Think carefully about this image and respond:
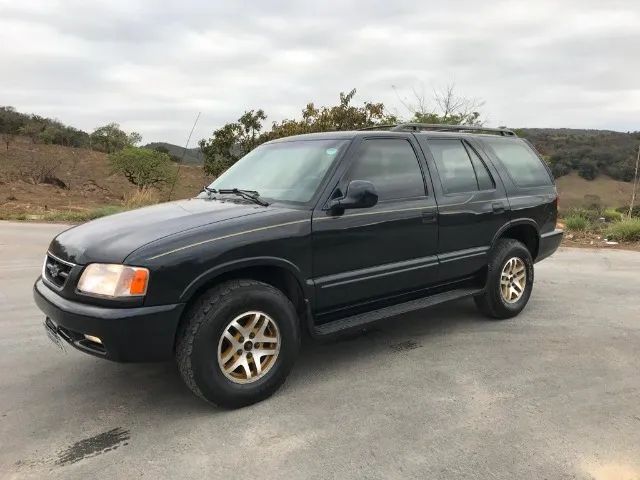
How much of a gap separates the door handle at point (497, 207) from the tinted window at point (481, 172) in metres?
0.16

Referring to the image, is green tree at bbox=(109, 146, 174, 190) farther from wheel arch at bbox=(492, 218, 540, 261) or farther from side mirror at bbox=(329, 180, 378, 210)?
side mirror at bbox=(329, 180, 378, 210)

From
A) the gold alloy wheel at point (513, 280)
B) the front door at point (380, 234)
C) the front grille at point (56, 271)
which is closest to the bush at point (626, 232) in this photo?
the gold alloy wheel at point (513, 280)

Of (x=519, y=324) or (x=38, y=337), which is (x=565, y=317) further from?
(x=38, y=337)

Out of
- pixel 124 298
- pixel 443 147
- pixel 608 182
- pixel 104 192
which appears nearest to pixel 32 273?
pixel 124 298

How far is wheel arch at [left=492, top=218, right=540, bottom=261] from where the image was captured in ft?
17.1

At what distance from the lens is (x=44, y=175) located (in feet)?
93.8

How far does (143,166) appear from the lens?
77.1ft

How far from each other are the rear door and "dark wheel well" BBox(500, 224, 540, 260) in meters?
0.31

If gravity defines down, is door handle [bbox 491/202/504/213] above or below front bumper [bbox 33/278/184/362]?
above

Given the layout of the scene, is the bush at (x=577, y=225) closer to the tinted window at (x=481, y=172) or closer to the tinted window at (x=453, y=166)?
the tinted window at (x=481, y=172)

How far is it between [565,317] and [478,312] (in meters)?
0.82

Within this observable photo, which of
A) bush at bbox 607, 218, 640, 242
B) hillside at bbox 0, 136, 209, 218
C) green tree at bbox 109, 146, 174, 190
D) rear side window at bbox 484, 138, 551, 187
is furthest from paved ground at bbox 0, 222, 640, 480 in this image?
green tree at bbox 109, 146, 174, 190

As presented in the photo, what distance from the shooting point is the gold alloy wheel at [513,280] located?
5.19 meters

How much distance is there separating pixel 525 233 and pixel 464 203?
1177 mm
